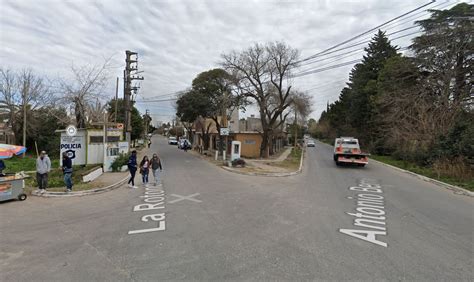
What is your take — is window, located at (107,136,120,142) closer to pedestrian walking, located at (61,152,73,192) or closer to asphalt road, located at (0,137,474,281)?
pedestrian walking, located at (61,152,73,192)

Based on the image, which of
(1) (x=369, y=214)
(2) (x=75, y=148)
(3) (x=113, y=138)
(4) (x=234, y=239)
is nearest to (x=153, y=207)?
(4) (x=234, y=239)

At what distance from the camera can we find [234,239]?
5.34m

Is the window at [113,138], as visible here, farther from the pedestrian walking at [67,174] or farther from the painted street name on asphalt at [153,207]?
the painted street name on asphalt at [153,207]

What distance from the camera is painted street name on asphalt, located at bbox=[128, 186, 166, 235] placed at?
6027mm

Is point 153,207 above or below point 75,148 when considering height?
below

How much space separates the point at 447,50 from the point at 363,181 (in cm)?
1834

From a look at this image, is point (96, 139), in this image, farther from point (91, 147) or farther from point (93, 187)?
point (93, 187)

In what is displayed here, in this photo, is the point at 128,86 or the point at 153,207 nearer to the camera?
the point at 153,207

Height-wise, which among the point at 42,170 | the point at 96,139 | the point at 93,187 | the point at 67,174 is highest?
the point at 96,139

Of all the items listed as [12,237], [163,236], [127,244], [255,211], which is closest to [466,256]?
[255,211]

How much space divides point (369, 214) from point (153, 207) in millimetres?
6160

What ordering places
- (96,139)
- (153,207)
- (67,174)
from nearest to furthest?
(153,207)
(67,174)
(96,139)

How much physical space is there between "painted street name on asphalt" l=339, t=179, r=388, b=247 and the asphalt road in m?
0.07

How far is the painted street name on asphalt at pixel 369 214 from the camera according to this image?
225 inches
